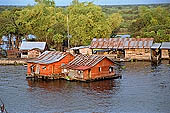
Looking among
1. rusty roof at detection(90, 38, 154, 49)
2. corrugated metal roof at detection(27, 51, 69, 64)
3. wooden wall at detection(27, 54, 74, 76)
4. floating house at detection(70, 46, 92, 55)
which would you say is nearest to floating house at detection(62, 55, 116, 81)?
wooden wall at detection(27, 54, 74, 76)

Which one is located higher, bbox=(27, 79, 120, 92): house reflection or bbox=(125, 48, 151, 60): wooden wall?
bbox=(125, 48, 151, 60): wooden wall

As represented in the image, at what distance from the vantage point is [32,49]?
41.4 metres

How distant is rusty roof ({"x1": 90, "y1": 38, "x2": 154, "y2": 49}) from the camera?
40.7 metres

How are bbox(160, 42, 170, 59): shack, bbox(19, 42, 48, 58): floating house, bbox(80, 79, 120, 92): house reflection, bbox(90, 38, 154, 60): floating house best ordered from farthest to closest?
bbox(19, 42, 48, 58): floating house → bbox(90, 38, 154, 60): floating house → bbox(160, 42, 170, 59): shack → bbox(80, 79, 120, 92): house reflection

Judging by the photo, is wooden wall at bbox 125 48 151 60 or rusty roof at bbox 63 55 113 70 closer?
rusty roof at bbox 63 55 113 70

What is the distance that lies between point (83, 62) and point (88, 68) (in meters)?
1.30

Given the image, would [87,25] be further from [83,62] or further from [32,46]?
[83,62]

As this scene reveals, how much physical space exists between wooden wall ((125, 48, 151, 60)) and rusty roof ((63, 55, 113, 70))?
13.4m

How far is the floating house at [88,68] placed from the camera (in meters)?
27.0

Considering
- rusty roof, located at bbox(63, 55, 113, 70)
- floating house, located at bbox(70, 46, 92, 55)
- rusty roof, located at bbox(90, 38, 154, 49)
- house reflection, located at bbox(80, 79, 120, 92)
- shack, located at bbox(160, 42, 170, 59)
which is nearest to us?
house reflection, located at bbox(80, 79, 120, 92)

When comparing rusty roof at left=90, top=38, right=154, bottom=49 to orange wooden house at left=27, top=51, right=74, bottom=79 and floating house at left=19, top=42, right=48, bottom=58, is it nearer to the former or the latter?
floating house at left=19, top=42, right=48, bottom=58

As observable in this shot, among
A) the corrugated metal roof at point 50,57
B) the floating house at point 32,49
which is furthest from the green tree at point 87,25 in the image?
the corrugated metal roof at point 50,57

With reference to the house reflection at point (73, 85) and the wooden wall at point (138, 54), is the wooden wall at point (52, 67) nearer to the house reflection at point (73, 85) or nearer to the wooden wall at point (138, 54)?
the house reflection at point (73, 85)

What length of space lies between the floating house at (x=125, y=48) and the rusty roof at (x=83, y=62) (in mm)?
13153
